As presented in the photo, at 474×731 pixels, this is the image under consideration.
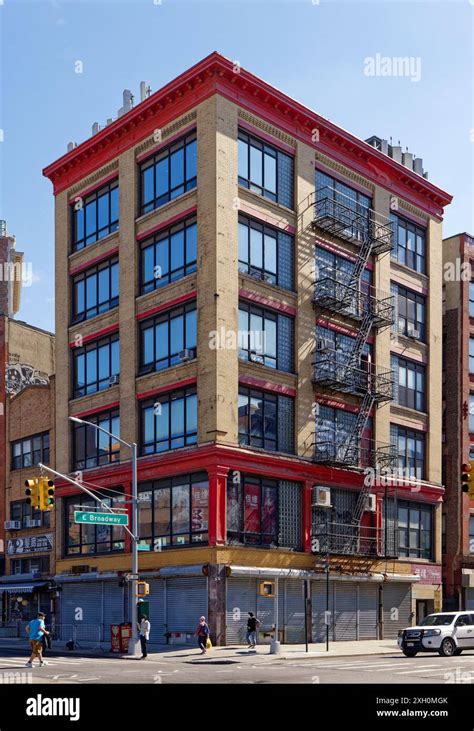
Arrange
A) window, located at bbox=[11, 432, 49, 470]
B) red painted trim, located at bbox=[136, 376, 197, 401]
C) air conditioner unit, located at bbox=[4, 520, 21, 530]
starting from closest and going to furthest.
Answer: red painted trim, located at bbox=[136, 376, 197, 401] → window, located at bbox=[11, 432, 49, 470] → air conditioner unit, located at bbox=[4, 520, 21, 530]

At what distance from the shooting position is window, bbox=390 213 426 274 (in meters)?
54.4

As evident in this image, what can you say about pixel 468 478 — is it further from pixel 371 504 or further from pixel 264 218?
pixel 264 218

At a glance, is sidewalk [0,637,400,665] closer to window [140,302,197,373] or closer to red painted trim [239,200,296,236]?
window [140,302,197,373]

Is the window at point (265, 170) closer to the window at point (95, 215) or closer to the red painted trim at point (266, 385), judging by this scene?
the window at point (95, 215)

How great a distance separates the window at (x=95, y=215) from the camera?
5031 centimetres

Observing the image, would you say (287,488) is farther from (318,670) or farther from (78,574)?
(318,670)

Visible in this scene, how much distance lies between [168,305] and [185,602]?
1391cm

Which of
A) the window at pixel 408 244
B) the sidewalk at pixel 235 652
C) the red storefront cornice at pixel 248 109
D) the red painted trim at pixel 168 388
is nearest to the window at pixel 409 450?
the window at pixel 408 244

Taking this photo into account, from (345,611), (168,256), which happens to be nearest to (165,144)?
(168,256)

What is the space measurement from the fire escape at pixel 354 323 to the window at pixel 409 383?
4.35ft

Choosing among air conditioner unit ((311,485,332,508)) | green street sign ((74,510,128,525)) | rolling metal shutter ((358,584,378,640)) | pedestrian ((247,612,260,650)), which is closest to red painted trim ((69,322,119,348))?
air conditioner unit ((311,485,332,508))

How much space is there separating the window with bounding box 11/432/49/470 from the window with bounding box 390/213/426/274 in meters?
23.3
